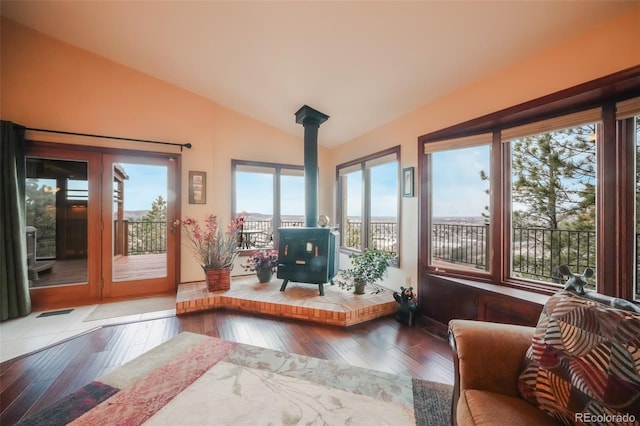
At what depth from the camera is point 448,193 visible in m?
2.76

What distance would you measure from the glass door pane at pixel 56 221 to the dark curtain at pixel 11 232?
0.29 meters

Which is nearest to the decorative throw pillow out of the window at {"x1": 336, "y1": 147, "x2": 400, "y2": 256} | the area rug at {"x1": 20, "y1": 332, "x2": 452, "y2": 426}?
the area rug at {"x1": 20, "y1": 332, "x2": 452, "y2": 426}

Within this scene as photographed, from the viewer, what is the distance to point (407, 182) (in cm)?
304

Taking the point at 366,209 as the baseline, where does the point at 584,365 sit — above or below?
below

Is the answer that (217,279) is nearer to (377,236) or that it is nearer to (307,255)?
(307,255)

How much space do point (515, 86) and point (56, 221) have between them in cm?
532

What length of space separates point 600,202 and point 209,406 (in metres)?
3.07

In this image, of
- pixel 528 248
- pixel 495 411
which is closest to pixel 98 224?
pixel 495 411

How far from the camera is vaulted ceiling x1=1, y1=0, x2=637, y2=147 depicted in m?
1.69

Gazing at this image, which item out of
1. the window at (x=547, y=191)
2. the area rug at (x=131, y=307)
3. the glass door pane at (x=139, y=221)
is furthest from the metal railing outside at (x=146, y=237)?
the window at (x=547, y=191)

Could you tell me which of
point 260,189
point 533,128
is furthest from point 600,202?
point 260,189

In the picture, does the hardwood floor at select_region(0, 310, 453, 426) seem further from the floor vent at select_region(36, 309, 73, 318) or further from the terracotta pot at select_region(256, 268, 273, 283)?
the floor vent at select_region(36, 309, 73, 318)

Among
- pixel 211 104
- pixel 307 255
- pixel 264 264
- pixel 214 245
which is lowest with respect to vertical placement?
pixel 264 264

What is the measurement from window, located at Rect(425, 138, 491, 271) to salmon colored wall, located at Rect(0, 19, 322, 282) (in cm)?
234
